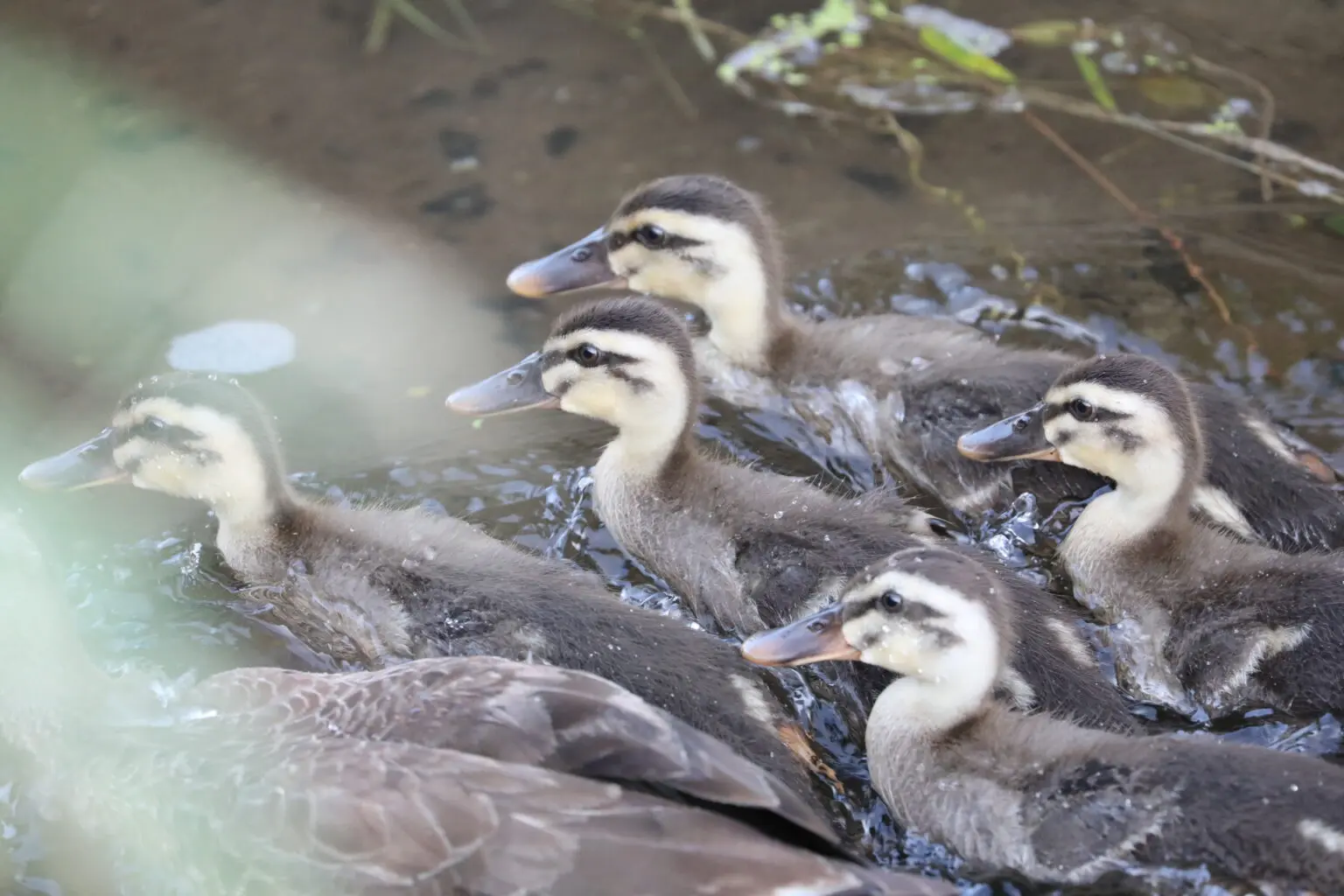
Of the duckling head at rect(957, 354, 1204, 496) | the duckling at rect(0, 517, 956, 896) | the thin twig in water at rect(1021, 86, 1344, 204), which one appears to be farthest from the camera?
the thin twig in water at rect(1021, 86, 1344, 204)

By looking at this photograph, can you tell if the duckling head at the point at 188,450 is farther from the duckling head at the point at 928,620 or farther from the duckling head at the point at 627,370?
the duckling head at the point at 928,620

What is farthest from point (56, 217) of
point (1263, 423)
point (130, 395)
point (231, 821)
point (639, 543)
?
point (1263, 423)

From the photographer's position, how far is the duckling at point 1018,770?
111 inches

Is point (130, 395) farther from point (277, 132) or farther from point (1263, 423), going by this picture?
point (1263, 423)

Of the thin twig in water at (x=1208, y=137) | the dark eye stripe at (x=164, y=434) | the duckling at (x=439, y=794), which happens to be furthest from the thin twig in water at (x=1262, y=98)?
the dark eye stripe at (x=164, y=434)

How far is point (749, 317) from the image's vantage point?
15.0ft

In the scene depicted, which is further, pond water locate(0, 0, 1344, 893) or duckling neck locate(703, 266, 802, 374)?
duckling neck locate(703, 266, 802, 374)

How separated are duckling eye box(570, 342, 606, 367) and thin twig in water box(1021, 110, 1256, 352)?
2.13m

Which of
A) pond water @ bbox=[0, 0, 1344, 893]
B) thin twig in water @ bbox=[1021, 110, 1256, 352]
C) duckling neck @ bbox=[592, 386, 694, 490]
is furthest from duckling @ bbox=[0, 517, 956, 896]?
thin twig in water @ bbox=[1021, 110, 1256, 352]

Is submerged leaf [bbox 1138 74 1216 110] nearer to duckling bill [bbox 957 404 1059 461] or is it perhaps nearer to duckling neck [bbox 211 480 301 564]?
duckling bill [bbox 957 404 1059 461]

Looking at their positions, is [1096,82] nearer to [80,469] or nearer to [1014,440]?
[1014,440]

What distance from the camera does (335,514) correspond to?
3.96m

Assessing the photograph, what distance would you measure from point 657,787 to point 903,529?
4.16 feet

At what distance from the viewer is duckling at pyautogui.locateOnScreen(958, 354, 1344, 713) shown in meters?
3.31
